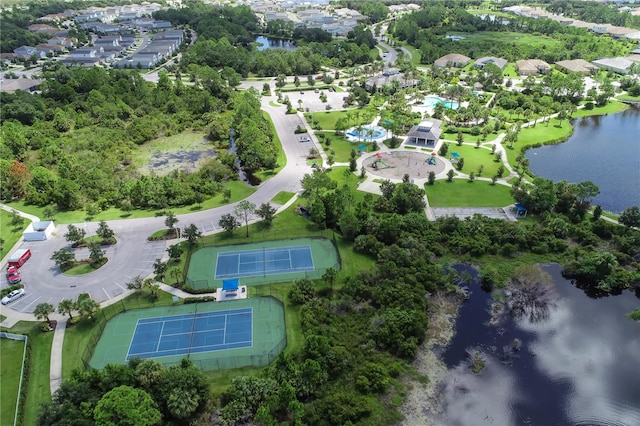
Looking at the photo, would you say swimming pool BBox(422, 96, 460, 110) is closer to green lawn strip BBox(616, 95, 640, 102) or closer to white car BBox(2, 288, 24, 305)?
green lawn strip BBox(616, 95, 640, 102)

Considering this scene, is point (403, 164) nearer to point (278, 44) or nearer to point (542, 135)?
point (542, 135)

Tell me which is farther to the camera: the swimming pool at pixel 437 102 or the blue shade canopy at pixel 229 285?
the swimming pool at pixel 437 102

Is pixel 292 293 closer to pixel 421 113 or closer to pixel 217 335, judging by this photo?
pixel 217 335

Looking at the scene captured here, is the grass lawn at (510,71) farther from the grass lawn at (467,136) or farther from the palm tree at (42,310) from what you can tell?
the palm tree at (42,310)

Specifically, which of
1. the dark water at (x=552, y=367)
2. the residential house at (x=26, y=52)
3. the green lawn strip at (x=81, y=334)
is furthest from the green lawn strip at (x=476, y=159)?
the residential house at (x=26, y=52)

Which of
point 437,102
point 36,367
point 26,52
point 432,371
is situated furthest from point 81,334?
point 26,52

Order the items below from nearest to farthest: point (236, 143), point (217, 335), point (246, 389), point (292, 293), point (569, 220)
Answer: point (246, 389)
point (217, 335)
point (292, 293)
point (569, 220)
point (236, 143)

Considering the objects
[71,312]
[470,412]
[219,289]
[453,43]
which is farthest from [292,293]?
[453,43]
